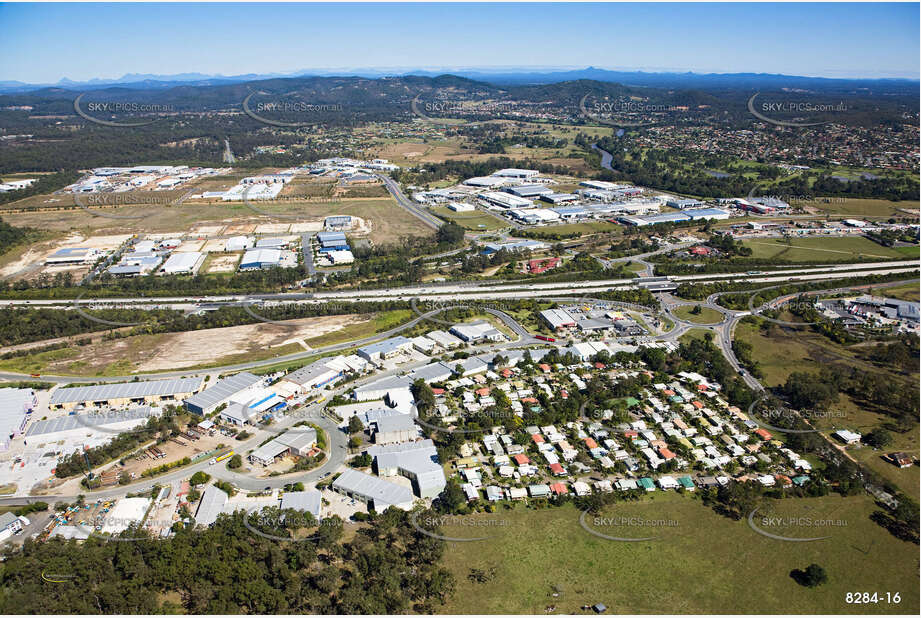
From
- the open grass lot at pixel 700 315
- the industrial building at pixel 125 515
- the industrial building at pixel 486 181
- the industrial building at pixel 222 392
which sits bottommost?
the industrial building at pixel 125 515

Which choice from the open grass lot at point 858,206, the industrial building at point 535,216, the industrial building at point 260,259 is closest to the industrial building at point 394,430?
the industrial building at point 260,259

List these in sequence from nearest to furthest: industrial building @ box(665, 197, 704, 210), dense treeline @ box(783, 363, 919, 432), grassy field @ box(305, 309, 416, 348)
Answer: dense treeline @ box(783, 363, 919, 432)
grassy field @ box(305, 309, 416, 348)
industrial building @ box(665, 197, 704, 210)

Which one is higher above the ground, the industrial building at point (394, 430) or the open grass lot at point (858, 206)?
the open grass lot at point (858, 206)

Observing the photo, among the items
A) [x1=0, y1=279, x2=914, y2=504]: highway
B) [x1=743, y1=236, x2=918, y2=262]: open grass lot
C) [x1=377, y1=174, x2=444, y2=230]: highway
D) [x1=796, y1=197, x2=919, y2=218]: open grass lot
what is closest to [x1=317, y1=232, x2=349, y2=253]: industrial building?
[x1=377, y1=174, x2=444, y2=230]: highway

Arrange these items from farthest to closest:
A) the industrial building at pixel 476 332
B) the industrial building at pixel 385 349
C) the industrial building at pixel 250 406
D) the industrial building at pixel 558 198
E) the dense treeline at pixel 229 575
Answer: the industrial building at pixel 558 198 → the industrial building at pixel 476 332 → the industrial building at pixel 385 349 → the industrial building at pixel 250 406 → the dense treeline at pixel 229 575

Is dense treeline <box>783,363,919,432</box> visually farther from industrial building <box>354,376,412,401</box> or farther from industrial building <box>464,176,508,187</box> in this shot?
industrial building <box>464,176,508,187</box>

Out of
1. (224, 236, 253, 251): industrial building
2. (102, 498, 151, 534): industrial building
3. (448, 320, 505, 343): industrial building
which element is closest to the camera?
(102, 498, 151, 534): industrial building

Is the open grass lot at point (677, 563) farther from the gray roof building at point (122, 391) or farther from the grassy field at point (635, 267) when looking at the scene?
the grassy field at point (635, 267)
